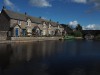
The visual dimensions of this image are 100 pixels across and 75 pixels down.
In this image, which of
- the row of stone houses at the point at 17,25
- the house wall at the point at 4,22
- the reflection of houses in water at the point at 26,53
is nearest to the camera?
the reflection of houses in water at the point at 26,53

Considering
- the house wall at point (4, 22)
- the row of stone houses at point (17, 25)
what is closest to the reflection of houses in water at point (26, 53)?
the row of stone houses at point (17, 25)

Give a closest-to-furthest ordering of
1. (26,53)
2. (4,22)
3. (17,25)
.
→ (26,53) → (17,25) → (4,22)

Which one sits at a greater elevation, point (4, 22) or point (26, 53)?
point (4, 22)

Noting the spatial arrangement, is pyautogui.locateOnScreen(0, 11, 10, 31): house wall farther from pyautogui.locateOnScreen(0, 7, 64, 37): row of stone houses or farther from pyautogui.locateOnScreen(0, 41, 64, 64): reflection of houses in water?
pyautogui.locateOnScreen(0, 41, 64, 64): reflection of houses in water

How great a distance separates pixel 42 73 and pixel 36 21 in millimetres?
62418

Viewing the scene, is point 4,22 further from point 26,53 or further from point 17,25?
point 26,53

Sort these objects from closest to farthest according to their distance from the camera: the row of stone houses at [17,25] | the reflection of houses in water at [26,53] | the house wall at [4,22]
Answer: the reflection of houses in water at [26,53], the row of stone houses at [17,25], the house wall at [4,22]

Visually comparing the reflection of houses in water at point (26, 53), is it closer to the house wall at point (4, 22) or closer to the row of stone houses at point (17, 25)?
the row of stone houses at point (17, 25)

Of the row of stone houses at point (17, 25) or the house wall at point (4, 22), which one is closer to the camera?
the row of stone houses at point (17, 25)

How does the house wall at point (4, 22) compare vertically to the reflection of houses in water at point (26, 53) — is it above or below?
above

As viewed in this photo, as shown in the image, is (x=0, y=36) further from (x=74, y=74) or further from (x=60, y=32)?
(x=60, y=32)

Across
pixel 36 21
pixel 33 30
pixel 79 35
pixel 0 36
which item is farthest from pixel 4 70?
pixel 79 35

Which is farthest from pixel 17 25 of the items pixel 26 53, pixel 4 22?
pixel 26 53

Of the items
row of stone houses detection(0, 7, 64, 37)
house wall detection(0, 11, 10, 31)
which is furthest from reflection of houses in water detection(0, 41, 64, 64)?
house wall detection(0, 11, 10, 31)
